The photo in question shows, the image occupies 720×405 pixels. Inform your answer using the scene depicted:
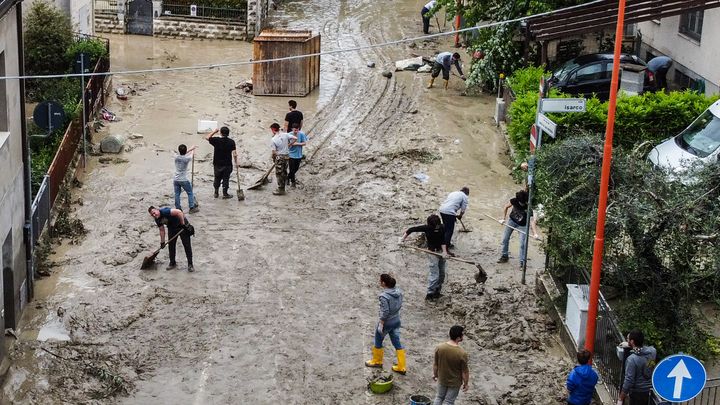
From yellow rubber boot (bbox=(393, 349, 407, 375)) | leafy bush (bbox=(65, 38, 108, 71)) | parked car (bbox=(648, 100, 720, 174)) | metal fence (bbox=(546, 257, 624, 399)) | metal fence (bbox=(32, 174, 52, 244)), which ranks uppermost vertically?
leafy bush (bbox=(65, 38, 108, 71))

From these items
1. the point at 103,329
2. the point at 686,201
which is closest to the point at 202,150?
the point at 103,329

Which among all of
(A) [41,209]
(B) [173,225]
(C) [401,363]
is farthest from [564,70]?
(C) [401,363]

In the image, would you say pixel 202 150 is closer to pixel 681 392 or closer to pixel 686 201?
pixel 686 201

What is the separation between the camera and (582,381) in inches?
564

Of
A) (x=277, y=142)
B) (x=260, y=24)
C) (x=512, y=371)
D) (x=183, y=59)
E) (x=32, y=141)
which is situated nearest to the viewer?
(x=512, y=371)

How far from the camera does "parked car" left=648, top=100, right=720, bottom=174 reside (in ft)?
69.1

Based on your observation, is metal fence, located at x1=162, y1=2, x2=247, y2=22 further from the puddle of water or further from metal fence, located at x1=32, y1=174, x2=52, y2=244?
the puddle of water

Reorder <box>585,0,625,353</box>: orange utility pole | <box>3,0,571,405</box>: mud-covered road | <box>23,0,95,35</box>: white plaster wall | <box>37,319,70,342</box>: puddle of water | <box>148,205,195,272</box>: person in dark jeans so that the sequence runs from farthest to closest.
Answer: <box>23,0,95,35</box>: white plaster wall, <box>148,205,195,272</box>: person in dark jeans, <box>37,319,70,342</box>: puddle of water, <box>3,0,571,405</box>: mud-covered road, <box>585,0,625,353</box>: orange utility pole

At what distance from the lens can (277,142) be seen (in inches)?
919

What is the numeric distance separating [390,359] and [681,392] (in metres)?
5.36

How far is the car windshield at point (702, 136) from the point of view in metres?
21.1

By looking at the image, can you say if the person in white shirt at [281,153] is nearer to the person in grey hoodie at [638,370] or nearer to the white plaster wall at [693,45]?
the person in grey hoodie at [638,370]

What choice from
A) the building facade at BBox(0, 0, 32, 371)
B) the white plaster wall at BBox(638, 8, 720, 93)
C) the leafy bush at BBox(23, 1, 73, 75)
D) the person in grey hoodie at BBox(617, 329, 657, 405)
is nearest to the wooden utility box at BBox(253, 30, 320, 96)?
the leafy bush at BBox(23, 1, 73, 75)

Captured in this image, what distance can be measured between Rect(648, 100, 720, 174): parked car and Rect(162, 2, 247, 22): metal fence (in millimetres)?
19660
